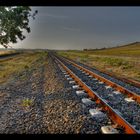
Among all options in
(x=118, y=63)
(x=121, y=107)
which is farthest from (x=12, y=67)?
(x=121, y=107)

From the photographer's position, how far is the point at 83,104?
850cm

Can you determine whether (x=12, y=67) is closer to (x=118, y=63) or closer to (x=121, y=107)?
(x=118, y=63)

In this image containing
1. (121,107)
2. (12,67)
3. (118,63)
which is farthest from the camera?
(12,67)

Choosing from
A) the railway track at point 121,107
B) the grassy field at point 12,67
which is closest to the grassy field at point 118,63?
the railway track at point 121,107

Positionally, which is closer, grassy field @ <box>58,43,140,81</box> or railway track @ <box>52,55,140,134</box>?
railway track @ <box>52,55,140,134</box>

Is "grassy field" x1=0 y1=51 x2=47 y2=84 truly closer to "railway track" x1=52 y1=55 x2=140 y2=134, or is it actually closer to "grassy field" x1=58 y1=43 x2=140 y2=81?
"grassy field" x1=58 y1=43 x2=140 y2=81

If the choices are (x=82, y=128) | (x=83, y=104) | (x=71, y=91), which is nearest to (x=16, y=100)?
(x=71, y=91)

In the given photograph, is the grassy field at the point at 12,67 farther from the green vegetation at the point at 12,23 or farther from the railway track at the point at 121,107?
the railway track at the point at 121,107

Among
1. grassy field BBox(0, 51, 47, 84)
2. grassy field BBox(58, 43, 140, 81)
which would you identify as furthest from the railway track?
grassy field BBox(0, 51, 47, 84)

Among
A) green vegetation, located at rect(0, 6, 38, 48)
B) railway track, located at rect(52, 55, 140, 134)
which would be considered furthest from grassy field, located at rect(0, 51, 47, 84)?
railway track, located at rect(52, 55, 140, 134)

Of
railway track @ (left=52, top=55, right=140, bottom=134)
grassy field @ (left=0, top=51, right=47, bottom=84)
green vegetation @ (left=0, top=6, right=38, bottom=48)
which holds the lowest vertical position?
grassy field @ (left=0, top=51, right=47, bottom=84)

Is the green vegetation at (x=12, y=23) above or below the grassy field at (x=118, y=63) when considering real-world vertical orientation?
above

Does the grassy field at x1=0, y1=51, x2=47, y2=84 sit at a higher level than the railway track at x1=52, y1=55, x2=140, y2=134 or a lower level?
lower
